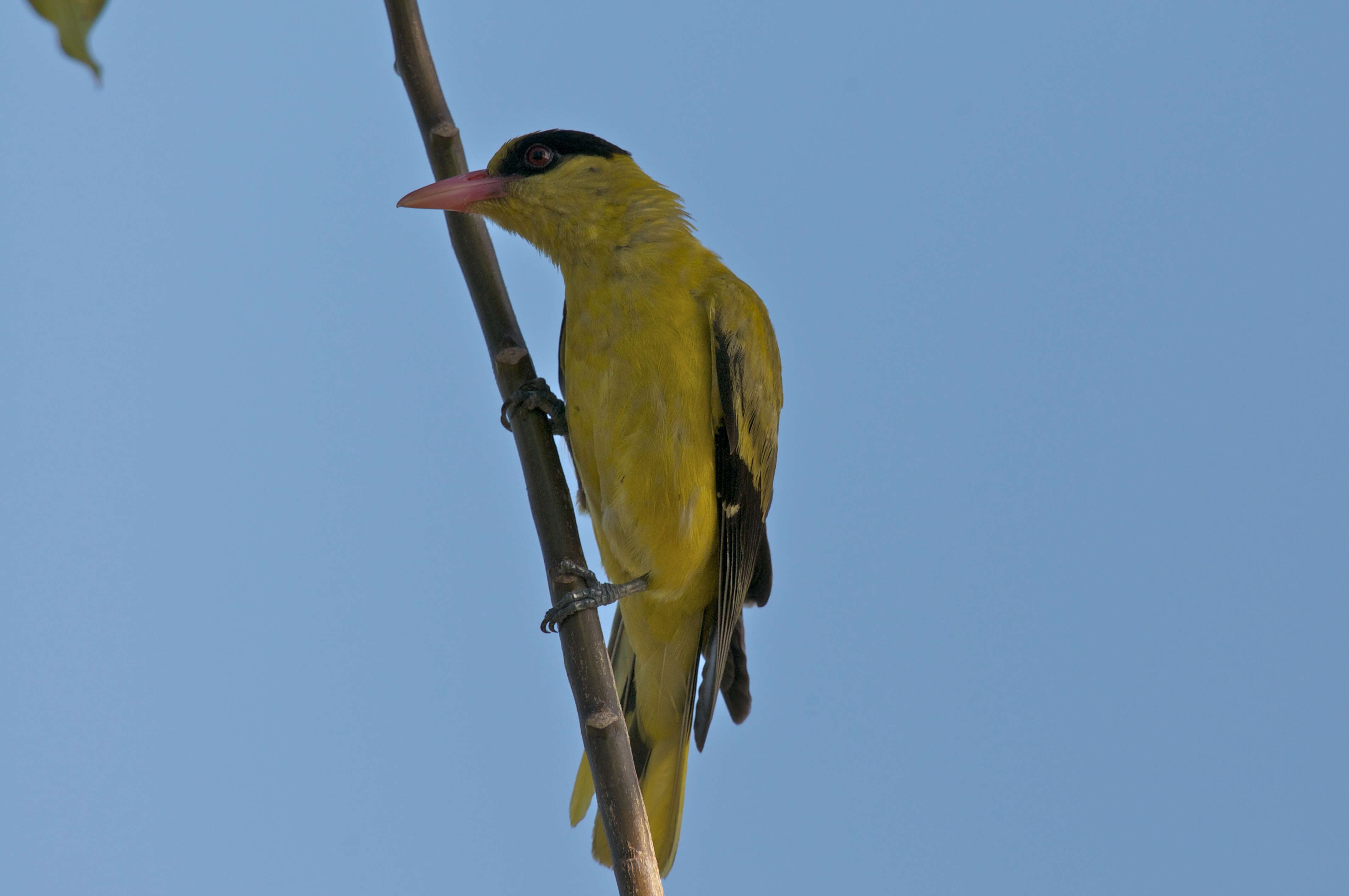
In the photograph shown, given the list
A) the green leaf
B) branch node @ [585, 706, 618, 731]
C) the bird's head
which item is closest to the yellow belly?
the bird's head

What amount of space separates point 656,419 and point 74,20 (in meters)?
2.00

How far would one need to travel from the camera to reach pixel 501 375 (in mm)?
2410

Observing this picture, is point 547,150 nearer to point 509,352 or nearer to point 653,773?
point 509,352

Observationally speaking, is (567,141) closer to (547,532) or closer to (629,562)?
(629,562)

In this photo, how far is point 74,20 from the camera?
913 mm

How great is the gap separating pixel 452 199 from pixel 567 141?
646 mm

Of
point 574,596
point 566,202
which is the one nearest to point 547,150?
point 566,202

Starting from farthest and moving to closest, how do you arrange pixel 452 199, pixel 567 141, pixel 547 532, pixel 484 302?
pixel 567 141
pixel 452 199
pixel 484 302
pixel 547 532

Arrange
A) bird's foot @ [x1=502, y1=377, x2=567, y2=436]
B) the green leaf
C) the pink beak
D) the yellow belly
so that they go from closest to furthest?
the green leaf
bird's foot @ [x1=502, y1=377, x2=567, y2=436]
the pink beak
the yellow belly

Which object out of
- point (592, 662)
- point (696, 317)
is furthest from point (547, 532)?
point (696, 317)

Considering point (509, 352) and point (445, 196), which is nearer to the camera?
point (509, 352)

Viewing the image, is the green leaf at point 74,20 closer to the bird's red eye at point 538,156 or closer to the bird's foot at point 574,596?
the bird's foot at point 574,596

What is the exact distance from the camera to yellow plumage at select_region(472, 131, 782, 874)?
2.87m

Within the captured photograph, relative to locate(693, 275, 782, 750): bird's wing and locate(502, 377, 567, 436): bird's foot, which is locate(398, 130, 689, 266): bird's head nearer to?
locate(693, 275, 782, 750): bird's wing
